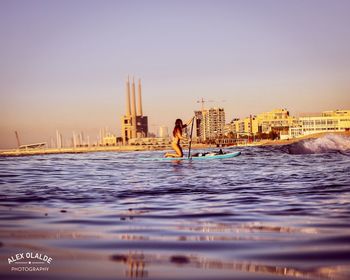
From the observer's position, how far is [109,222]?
6.90 meters

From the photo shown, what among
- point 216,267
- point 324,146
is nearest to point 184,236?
point 216,267

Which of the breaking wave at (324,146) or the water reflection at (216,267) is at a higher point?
the water reflection at (216,267)

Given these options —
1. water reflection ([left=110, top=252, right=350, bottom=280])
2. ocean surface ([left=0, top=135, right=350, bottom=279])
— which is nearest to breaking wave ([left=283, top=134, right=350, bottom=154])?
ocean surface ([left=0, top=135, right=350, bottom=279])

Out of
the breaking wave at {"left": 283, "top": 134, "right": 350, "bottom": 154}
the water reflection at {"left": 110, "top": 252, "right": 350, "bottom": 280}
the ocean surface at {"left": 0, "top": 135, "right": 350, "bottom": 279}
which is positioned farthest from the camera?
the breaking wave at {"left": 283, "top": 134, "right": 350, "bottom": 154}

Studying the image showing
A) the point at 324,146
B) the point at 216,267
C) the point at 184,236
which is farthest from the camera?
the point at 324,146

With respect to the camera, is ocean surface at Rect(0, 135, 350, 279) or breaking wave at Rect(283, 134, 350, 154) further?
breaking wave at Rect(283, 134, 350, 154)

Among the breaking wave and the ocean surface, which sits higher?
the ocean surface

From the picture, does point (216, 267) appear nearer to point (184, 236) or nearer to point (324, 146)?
point (184, 236)

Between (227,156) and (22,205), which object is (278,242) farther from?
(227,156)

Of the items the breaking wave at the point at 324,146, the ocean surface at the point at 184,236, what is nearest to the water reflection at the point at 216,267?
the ocean surface at the point at 184,236

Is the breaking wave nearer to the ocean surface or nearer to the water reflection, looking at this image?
the ocean surface

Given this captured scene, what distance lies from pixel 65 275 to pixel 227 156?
36208 millimetres

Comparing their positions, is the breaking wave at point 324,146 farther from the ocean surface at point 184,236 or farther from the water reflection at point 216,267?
the water reflection at point 216,267

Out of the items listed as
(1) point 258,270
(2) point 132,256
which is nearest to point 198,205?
(2) point 132,256
